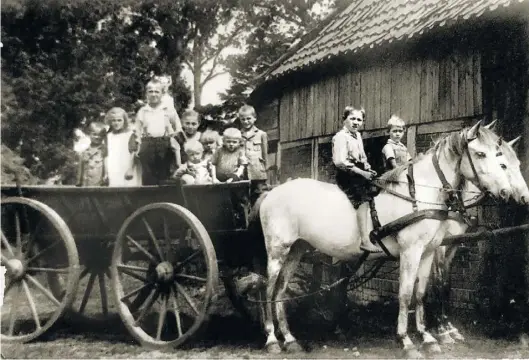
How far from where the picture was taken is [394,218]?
4742 millimetres

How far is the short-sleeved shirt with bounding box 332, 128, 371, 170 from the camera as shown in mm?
4946

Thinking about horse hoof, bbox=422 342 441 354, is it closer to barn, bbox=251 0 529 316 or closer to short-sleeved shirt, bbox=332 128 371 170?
short-sleeved shirt, bbox=332 128 371 170

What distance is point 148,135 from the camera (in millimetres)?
6160

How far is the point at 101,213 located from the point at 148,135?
120 centimetres

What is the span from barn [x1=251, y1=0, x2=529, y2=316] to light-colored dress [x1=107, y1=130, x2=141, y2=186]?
3606 mm

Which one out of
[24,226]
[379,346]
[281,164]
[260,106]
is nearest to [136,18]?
[260,106]

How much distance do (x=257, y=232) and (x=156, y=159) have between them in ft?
4.56

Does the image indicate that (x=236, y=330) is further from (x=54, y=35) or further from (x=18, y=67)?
(x=54, y=35)

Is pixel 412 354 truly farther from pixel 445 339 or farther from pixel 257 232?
pixel 257 232

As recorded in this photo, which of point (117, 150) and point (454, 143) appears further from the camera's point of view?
point (117, 150)

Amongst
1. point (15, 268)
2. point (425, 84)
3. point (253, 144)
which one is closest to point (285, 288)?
point (253, 144)

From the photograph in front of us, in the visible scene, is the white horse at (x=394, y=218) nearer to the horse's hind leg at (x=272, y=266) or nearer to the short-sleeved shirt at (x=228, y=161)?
the horse's hind leg at (x=272, y=266)

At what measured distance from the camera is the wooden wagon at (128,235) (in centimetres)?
503

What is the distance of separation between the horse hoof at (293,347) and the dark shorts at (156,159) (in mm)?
2177
